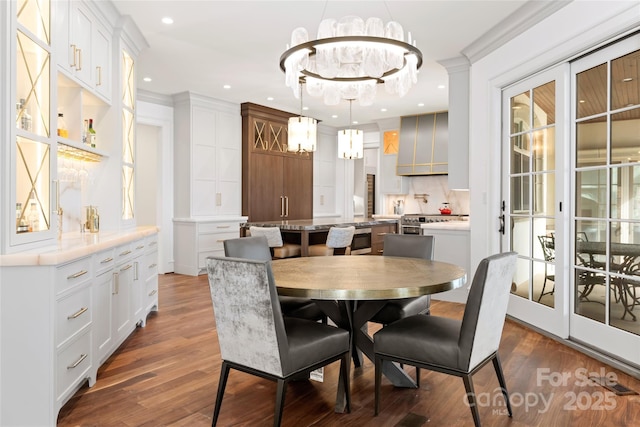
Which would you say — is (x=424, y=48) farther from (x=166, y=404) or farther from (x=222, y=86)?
(x=166, y=404)

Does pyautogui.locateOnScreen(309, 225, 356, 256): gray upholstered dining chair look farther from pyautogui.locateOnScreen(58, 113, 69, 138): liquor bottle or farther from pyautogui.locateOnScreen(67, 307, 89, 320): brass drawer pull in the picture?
pyautogui.locateOnScreen(67, 307, 89, 320): brass drawer pull

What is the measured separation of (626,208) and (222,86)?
5136 millimetres

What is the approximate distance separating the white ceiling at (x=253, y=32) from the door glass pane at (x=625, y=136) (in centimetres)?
131

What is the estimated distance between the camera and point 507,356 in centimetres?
314

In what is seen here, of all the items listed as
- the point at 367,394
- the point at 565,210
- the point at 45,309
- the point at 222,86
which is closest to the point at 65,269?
the point at 45,309

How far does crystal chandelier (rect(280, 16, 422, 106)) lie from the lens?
107 inches

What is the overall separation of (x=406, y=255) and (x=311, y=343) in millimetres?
1525

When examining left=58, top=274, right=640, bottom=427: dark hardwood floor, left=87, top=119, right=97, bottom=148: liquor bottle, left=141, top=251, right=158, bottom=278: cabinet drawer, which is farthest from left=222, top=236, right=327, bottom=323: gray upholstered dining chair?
left=87, top=119, right=97, bottom=148: liquor bottle

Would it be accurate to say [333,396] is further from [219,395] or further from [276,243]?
[276,243]

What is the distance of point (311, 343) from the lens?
2.06 m

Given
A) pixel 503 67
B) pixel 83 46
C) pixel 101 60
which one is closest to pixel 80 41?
pixel 83 46

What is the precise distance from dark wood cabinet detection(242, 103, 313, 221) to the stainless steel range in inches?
74.9

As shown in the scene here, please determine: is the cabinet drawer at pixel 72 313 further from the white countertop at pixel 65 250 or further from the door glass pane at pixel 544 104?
the door glass pane at pixel 544 104

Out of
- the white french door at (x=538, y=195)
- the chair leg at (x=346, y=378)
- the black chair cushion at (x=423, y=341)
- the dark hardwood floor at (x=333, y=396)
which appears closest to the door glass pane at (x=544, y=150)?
the white french door at (x=538, y=195)
